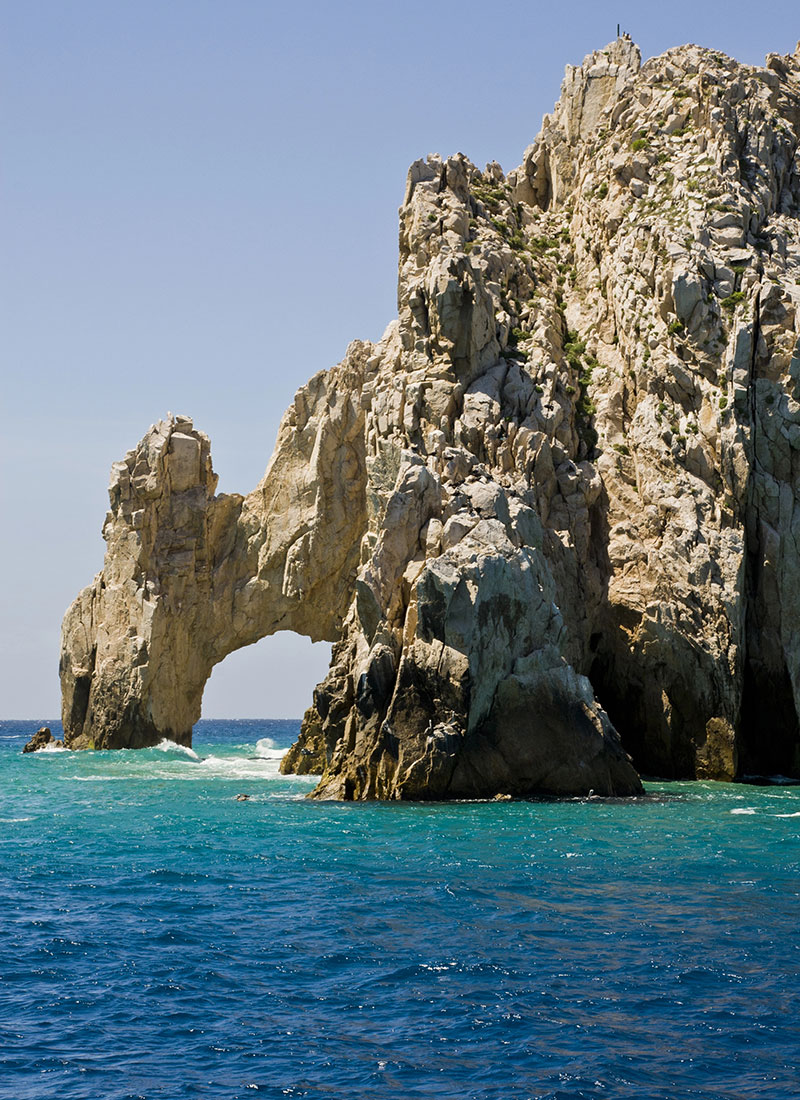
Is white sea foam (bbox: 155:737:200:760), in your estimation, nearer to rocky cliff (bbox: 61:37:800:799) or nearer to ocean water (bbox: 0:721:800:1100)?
rocky cliff (bbox: 61:37:800:799)

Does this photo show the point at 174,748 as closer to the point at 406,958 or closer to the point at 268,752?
the point at 268,752

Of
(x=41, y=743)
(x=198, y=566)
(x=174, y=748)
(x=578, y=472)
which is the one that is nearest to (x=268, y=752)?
(x=174, y=748)

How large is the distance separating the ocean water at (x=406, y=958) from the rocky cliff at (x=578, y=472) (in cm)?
633

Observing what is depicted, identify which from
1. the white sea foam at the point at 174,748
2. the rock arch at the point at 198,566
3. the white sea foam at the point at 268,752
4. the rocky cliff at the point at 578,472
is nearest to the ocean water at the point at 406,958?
the rocky cliff at the point at 578,472

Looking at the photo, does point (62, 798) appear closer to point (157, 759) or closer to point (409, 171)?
point (157, 759)

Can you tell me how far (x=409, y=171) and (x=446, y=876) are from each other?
38776 millimetres

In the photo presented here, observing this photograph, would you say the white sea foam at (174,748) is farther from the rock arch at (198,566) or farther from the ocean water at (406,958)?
the ocean water at (406,958)

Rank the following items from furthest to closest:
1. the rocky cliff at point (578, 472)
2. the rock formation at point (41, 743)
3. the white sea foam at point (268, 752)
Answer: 1. the rock formation at point (41, 743)
2. the white sea foam at point (268, 752)
3. the rocky cliff at point (578, 472)

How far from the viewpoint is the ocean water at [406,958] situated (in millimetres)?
12891

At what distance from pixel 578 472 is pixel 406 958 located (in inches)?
1265

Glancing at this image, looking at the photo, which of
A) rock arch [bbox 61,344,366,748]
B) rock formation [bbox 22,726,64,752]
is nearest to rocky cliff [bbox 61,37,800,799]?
rock arch [bbox 61,344,366,748]

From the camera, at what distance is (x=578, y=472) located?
156 ft

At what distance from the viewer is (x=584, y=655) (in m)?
45.6

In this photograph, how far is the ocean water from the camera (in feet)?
42.3
